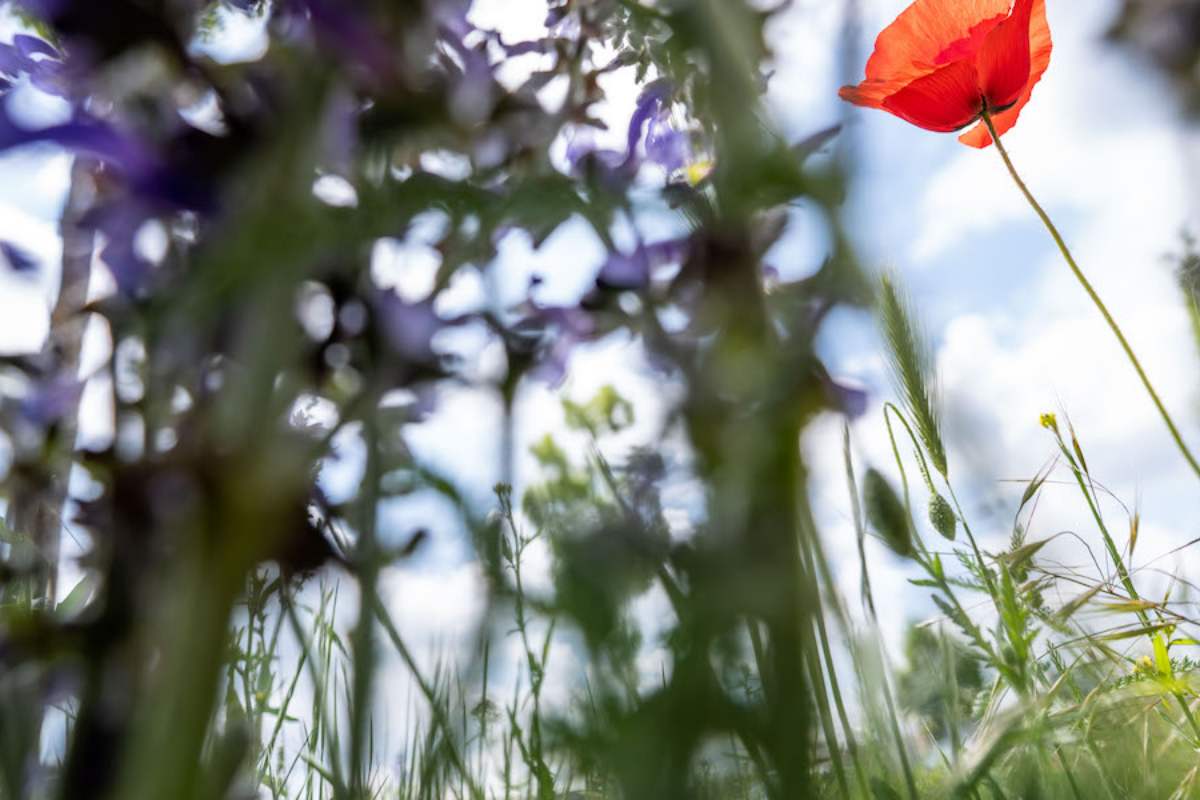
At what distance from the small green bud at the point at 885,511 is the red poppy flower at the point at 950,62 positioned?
38 centimetres

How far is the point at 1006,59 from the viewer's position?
836 millimetres

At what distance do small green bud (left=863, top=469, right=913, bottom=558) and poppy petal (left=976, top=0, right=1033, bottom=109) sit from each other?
1.66ft

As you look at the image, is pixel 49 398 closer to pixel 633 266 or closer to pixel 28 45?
pixel 28 45

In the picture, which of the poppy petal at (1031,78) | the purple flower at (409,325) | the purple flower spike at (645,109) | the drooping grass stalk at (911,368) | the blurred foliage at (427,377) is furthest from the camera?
the poppy petal at (1031,78)

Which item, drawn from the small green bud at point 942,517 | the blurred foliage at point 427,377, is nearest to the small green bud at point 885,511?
the blurred foliage at point 427,377

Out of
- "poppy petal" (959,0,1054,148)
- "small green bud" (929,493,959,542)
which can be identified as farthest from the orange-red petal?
"small green bud" (929,493,959,542)

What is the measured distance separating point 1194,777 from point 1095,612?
0.39ft

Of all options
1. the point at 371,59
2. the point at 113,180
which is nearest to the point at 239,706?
the point at 113,180

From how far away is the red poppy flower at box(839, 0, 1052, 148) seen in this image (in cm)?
77

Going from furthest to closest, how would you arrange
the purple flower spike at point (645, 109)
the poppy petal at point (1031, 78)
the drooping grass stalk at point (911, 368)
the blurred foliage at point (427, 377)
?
the poppy petal at point (1031, 78) → the drooping grass stalk at point (911, 368) → the purple flower spike at point (645, 109) → the blurred foliage at point (427, 377)

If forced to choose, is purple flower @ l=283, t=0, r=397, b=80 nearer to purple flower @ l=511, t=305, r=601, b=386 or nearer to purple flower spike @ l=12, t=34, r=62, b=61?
purple flower @ l=511, t=305, r=601, b=386

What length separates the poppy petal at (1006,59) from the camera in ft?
2.56

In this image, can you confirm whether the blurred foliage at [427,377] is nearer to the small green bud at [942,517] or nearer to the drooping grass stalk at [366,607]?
the drooping grass stalk at [366,607]

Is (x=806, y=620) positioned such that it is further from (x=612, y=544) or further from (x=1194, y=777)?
(x=1194, y=777)
